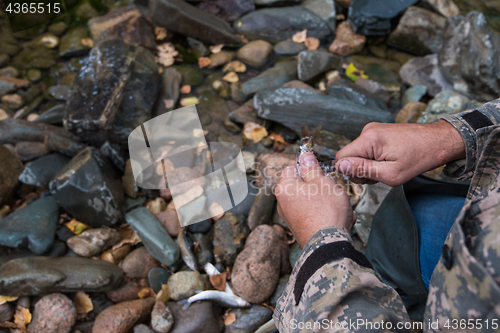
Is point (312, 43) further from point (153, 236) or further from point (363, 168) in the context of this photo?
point (153, 236)

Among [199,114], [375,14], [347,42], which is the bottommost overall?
[199,114]

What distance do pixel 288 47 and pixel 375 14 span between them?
1.32m

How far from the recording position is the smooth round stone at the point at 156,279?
255cm

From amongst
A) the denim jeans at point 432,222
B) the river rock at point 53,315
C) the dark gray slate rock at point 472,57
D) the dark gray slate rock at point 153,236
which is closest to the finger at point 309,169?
the denim jeans at point 432,222

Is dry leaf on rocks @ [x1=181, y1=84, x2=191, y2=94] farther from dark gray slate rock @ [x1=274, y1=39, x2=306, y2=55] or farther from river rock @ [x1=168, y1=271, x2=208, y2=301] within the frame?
river rock @ [x1=168, y1=271, x2=208, y2=301]

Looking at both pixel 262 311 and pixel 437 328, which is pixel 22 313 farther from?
pixel 437 328

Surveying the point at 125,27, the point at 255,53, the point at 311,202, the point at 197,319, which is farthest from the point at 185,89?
the point at 311,202

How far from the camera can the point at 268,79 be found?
155 inches

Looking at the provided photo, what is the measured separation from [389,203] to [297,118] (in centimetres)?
169

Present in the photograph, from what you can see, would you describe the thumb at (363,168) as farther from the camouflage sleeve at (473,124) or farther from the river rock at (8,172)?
the river rock at (8,172)

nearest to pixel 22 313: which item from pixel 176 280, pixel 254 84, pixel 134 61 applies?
pixel 176 280

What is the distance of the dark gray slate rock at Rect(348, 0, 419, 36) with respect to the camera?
4293 mm

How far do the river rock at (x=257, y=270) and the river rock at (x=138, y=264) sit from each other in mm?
809

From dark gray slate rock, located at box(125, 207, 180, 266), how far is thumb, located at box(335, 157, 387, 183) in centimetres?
165
